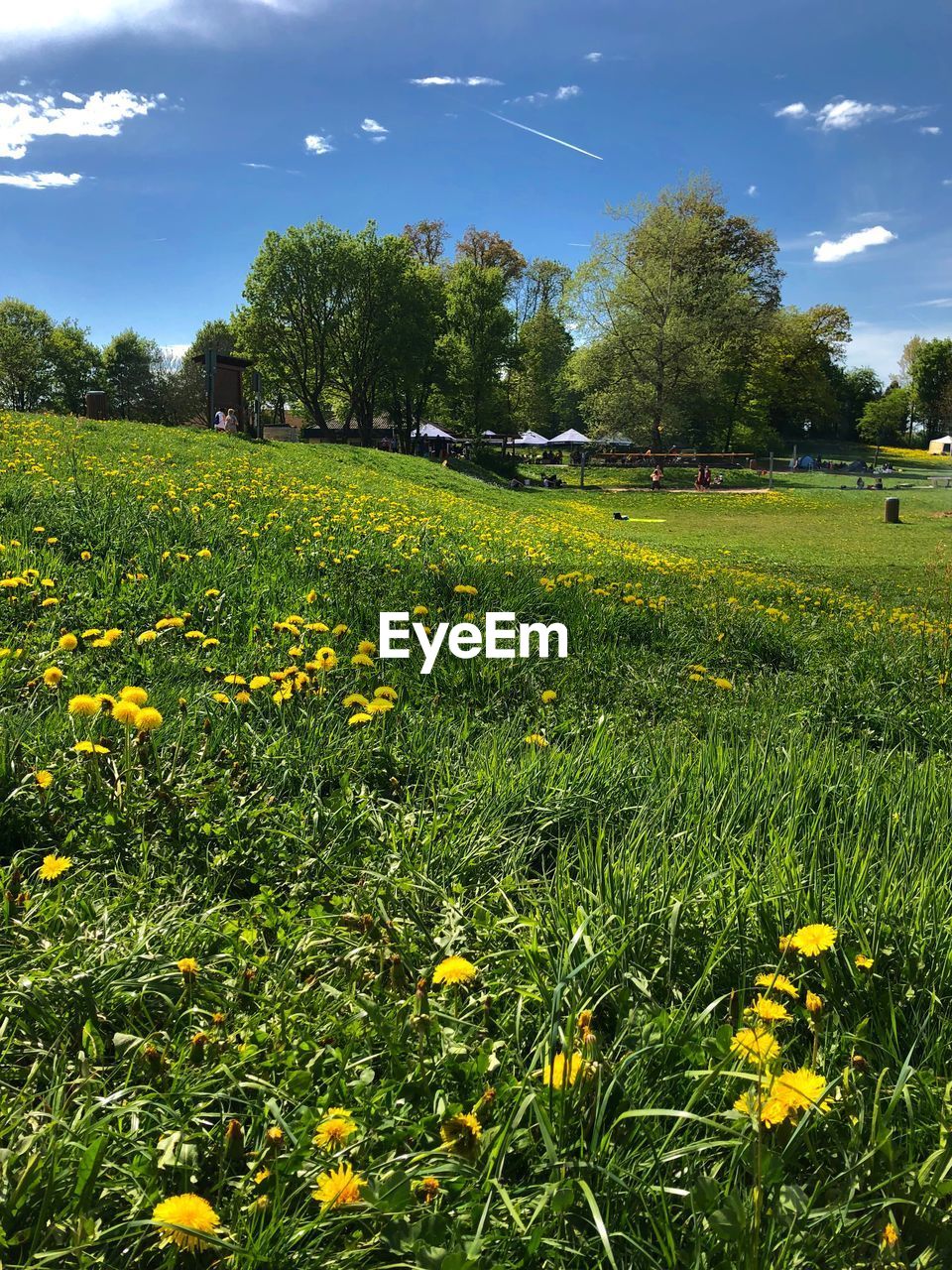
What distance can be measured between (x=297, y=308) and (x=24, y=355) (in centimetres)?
3062

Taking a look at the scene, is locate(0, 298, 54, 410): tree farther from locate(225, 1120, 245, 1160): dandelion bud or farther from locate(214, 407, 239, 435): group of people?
locate(225, 1120, 245, 1160): dandelion bud

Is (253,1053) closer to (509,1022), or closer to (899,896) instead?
(509,1022)

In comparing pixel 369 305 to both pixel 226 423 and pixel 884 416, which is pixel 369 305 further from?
pixel 884 416

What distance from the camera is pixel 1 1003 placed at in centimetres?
172

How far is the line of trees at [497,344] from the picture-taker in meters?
43.4

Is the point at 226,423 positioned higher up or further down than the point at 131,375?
further down

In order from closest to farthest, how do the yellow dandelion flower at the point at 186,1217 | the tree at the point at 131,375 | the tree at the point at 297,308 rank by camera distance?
the yellow dandelion flower at the point at 186,1217
the tree at the point at 297,308
the tree at the point at 131,375

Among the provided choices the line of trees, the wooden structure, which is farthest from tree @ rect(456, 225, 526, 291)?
the wooden structure

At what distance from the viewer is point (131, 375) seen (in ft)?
218

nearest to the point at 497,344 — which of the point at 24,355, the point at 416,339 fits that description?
the point at 416,339

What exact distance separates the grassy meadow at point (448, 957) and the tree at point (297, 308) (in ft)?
141

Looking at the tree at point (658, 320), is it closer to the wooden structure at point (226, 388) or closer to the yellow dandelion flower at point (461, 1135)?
the wooden structure at point (226, 388)

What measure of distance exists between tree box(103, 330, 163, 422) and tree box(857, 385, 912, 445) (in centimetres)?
6369

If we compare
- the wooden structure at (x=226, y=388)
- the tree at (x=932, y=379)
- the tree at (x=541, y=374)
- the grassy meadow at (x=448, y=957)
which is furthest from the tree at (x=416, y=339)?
the tree at (x=932, y=379)
